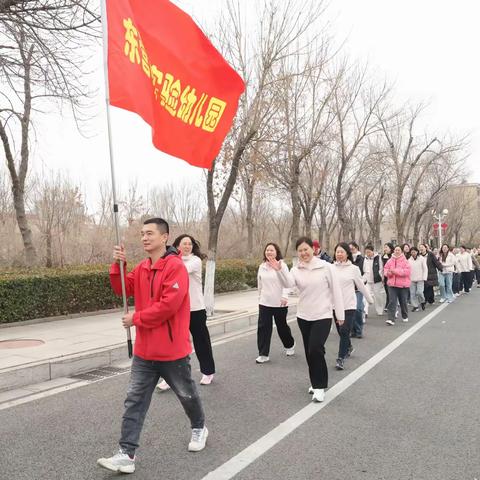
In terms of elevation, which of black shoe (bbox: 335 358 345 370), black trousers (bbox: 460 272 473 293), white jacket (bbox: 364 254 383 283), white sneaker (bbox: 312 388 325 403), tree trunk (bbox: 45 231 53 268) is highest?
tree trunk (bbox: 45 231 53 268)

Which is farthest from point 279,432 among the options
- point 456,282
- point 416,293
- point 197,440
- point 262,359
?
point 456,282

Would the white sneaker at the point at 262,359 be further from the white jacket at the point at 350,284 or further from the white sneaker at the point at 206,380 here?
the white jacket at the point at 350,284

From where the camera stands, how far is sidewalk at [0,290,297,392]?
632 cm

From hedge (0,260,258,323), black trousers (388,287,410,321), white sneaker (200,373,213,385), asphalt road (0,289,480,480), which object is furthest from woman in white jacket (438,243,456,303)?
white sneaker (200,373,213,385)

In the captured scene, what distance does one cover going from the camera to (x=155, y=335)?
374 centimetres

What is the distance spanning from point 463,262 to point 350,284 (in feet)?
46.0

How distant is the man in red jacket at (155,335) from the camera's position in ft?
11.8

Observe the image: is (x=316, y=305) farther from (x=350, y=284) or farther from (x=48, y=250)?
(x=48, y=250)

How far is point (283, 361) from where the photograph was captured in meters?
7.42

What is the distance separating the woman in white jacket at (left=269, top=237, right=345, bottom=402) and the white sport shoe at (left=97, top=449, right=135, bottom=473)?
239 centimetres

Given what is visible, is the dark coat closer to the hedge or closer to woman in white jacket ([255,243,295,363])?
the hedge

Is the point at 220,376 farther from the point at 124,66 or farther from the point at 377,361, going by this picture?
the point at 124,66

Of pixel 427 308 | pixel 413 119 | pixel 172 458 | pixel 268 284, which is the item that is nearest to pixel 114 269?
pixel 172 458

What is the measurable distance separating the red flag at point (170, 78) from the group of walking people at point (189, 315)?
1.28 m
